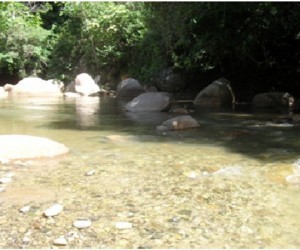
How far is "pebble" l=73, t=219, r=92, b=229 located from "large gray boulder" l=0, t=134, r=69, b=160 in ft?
7.33

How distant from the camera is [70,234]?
2.96 meters

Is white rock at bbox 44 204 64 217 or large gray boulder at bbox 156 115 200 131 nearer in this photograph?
white rock at bbox 44 204 64 217

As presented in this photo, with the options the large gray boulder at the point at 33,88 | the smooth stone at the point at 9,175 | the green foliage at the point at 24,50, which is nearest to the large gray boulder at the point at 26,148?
the smooth stone at the point at 9,175

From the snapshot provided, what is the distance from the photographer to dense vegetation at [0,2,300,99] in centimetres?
1132

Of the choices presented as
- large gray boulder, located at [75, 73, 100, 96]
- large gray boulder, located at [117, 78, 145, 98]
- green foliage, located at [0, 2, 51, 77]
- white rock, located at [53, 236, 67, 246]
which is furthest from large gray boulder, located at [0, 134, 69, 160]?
green foliage, located at [0, 2, 51, 77]

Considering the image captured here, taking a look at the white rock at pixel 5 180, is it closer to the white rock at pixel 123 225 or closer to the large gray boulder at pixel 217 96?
the white rock at pixel 123 225

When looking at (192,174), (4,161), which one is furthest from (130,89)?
(192,174)

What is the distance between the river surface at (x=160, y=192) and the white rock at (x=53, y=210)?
5 cm

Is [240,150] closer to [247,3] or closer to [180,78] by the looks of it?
[247,3]

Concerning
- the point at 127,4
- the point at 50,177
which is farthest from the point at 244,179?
the point at 127,4

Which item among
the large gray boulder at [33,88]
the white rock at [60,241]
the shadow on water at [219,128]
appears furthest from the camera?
the large gray boulder at [33,88]

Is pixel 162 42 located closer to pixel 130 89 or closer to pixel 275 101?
pixel 130 89

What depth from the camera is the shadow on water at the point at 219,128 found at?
5938mm

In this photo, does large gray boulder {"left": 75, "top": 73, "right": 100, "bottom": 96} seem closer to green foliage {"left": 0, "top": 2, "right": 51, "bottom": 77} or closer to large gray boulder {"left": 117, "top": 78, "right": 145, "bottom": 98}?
large gray boulder {"left": 117, "top": 78, "right": 145, "bottom": 98}
